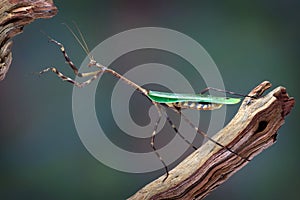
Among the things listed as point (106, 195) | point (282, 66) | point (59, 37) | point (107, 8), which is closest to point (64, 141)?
point (106, 195)

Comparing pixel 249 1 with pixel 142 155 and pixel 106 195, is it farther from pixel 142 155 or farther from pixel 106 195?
pixel 106 195

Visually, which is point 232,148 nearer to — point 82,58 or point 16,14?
point 16,14

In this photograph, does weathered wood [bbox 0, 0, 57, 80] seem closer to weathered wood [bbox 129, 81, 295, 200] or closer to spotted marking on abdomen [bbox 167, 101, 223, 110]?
spotted marking on abdomen [bbox 167, 101, 223, 110]

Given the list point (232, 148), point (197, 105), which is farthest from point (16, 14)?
point (232, 148)

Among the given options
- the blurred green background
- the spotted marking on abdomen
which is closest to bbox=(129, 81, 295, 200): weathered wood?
the spotted marking on abdomen

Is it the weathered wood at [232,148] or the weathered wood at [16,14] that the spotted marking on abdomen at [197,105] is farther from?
the weathered wood at [16,14]

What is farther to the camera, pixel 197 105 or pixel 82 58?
pixel 82 58
